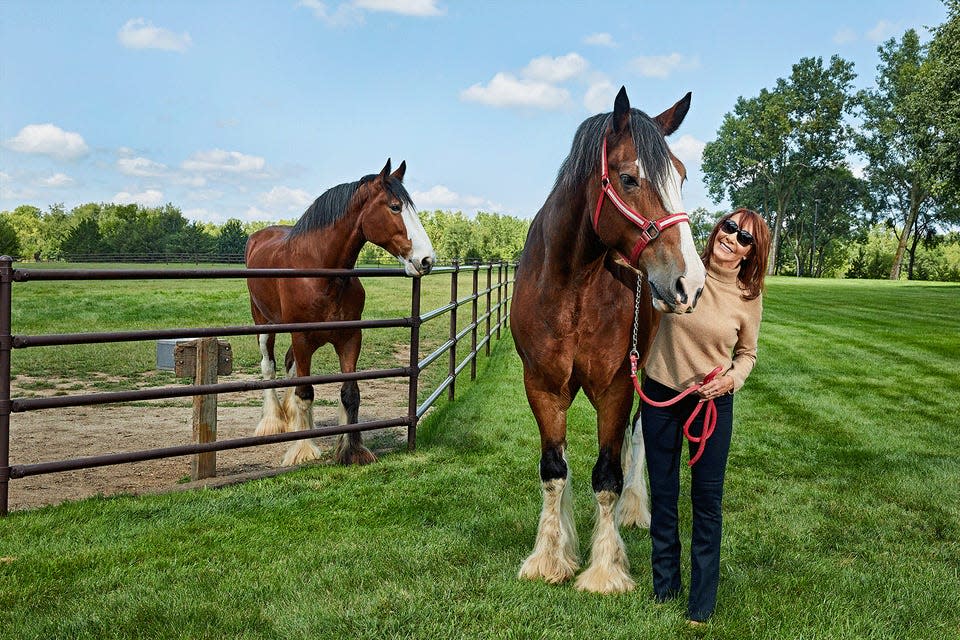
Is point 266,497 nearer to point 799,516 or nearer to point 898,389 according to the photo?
point 799,516

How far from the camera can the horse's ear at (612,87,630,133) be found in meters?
2.59

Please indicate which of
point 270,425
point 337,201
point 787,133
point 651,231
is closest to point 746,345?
point 651,231

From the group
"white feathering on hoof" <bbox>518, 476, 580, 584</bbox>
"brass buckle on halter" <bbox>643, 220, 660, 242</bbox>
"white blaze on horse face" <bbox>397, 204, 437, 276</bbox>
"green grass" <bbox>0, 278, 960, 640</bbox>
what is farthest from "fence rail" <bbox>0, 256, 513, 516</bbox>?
"brass buckle on halter" <bbox>643, 220, 660, 242</bbox>

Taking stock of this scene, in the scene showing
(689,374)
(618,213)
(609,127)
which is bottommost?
(689,374)

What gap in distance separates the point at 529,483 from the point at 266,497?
5.36 feet

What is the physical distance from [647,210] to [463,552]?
186cm

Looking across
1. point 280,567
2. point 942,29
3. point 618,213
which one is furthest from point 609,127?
point 942,29

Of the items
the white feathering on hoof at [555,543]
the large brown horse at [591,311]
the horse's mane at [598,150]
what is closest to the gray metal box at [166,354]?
the large brown horse at [591,311]

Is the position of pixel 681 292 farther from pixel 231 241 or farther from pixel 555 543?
pixel 231 241

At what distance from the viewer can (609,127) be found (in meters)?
2.68

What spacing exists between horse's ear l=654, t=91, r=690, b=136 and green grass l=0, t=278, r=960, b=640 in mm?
1998

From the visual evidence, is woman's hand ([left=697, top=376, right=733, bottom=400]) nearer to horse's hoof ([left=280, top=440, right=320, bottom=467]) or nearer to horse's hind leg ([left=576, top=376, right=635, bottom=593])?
horse's hind leg ([left=576, top=376, right=635, bottom=593])

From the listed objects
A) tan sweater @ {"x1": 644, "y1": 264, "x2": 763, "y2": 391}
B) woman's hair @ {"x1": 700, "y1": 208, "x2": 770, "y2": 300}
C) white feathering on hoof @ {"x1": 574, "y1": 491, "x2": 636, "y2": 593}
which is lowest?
white feathering on hoof @ {"x1": 574, "y1": 491, "x2": 636, "y2": 593}

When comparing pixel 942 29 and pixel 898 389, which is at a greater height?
pixel 942 29
